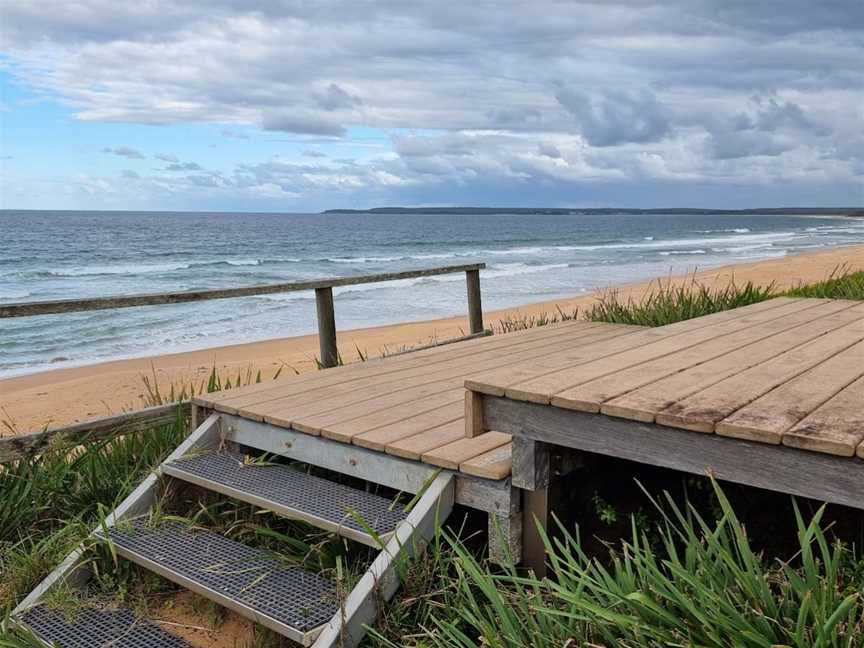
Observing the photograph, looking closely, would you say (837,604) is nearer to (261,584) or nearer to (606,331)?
(261,584)

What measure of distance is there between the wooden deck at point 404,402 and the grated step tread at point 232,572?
0.58 metres

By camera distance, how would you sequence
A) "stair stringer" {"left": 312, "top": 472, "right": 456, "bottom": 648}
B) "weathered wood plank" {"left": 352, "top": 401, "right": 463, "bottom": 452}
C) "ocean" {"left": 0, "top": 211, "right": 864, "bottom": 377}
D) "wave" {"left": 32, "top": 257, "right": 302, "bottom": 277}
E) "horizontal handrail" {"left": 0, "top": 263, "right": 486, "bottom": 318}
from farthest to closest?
"wave" {"left": 32, "top": 257, "right": 302, "bottom": 277} → "ocean" {"left": 0, "top": 211, "right": 864, "bottom": 377} → "horizontal handrail" {"left": 0, "top": 263, "right": 486, "bottom": 318} → "weathered wood plank" {"left": 352, "top": 401, "right": 463, "bottom": 452} → "stair stringer" {"left": 312, "top": 472, "right": 456, "bottom": 648}

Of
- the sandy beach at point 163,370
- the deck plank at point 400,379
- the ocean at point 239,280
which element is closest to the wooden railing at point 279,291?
the deck plank at point 400,379

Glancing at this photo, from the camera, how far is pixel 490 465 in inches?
122

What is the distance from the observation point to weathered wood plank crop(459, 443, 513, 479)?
3.04m

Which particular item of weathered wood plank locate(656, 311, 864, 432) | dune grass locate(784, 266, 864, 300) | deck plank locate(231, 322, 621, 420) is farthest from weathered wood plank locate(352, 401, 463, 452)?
dune grass locate(784, 266, 864, 300)

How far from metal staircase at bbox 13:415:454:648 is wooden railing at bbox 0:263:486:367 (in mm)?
1036

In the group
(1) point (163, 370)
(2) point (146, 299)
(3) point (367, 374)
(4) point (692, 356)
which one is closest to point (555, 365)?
(4) point (692, 356)

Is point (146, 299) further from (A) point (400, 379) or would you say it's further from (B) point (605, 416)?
(B) point (605, 416)

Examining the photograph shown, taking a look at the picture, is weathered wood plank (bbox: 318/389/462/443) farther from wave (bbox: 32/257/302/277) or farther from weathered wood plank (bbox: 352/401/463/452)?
wave (bbox: 32/257/302/277)

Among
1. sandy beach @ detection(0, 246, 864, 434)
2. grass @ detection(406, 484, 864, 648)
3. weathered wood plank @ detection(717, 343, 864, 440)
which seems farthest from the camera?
sandy beach @ detection(0, 246, 864, 434)

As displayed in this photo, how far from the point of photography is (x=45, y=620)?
3.16 m

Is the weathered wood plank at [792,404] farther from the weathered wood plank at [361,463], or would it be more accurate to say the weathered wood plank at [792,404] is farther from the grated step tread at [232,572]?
the grated step tread at [232,572]

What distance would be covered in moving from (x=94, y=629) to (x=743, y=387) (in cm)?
253
